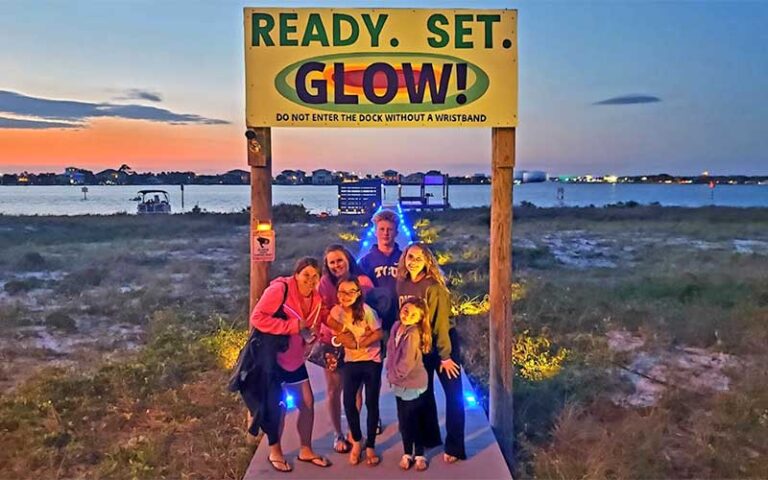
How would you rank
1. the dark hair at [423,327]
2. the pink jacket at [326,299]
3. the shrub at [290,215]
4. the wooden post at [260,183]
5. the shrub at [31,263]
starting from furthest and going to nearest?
the shrub at [290,215] → the shrub at [31,263] → the wooden post at [260,183] → the pink jacket at [326,299] → the dark hair at [423,327]

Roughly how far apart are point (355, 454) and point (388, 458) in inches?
8.6

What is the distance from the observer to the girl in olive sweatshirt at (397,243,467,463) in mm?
4270

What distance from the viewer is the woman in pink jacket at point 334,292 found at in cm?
438

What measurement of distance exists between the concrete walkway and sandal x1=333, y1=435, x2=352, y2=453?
0.11 feet

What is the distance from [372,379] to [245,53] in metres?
2.39

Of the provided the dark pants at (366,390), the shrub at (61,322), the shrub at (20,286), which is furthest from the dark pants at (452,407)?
the shrub at (20,286)

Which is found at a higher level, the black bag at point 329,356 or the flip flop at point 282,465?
the black bag at point 329,356

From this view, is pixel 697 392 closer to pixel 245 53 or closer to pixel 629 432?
pixel 629 432

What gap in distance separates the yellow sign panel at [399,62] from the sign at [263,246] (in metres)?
0.81

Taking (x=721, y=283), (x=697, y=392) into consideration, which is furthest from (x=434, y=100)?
(x=721, y=283)

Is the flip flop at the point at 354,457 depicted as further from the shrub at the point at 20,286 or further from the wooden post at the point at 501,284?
the shrub at the point at 20,286

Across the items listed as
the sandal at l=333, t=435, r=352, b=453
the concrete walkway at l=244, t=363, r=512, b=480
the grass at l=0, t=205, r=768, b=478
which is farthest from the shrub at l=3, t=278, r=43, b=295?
the sandal at l=333, t=435, r=352, b=453

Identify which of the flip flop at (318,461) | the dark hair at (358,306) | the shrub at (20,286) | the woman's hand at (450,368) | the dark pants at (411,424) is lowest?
the shrub at (20,286)

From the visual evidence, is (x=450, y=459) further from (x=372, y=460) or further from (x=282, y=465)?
(x=282, y=465)
